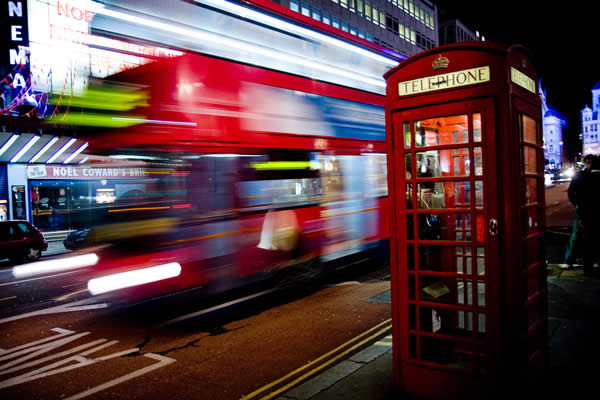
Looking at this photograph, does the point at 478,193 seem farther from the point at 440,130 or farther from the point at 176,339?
the point at 176,339

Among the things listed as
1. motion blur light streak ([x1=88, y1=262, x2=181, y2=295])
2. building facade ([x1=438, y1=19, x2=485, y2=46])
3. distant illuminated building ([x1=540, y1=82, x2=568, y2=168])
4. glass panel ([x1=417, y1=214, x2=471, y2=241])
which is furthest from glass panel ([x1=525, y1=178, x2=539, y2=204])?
distant illuminated building ([x1=540, y1=82, x2=568, y2=168])

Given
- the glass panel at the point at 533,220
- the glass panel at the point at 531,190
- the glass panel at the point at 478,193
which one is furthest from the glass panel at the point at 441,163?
the glass panel at the point at 533,220

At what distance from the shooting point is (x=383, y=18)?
42.3m

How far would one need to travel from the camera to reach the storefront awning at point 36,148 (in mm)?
19812

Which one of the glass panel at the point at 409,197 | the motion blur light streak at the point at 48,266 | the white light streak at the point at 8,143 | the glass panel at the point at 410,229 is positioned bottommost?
the motion blur light streak at the point at 48,266

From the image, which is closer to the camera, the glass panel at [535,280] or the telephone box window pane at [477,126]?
the telephone box window pane at [477,126]

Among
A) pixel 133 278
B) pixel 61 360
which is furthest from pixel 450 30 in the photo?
pixel 61 360

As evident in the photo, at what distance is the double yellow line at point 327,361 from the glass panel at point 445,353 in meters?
1.33

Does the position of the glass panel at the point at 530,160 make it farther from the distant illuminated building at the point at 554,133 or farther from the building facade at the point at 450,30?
the distant illuminated building at the point at 554,133

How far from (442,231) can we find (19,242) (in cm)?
1404

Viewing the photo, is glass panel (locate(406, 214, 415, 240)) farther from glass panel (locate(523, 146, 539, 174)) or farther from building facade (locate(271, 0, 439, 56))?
building facade (locate(271, 0, 439, 56))

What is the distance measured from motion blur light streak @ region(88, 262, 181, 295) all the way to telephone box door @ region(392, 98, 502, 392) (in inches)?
144

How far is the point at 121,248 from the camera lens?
5.88 meters

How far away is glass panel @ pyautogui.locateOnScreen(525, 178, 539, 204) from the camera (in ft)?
11.0
